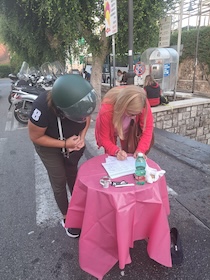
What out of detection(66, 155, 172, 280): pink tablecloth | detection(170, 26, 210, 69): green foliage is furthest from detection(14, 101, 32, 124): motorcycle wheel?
detection(170, 26, 210, 69): green foliage

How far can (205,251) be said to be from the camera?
2176mm

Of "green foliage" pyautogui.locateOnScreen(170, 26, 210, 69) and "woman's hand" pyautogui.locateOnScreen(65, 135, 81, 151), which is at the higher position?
"green foliage" pyautogui.locateOnScreen(170, 26, 210, 69)

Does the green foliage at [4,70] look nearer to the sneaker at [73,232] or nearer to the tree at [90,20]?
the tree at [90,20]

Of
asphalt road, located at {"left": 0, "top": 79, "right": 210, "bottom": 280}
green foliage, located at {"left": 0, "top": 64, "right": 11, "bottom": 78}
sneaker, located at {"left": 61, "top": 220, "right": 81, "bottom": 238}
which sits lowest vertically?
asphalt road, located at {"left": 0, "top": 79, "right": 210, "bottom": 280}

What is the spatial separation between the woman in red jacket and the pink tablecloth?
0.49 metres

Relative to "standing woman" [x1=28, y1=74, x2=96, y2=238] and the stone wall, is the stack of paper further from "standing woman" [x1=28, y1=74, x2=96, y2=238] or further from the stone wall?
the stone wall

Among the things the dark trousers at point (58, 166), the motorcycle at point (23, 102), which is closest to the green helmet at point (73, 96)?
the dark trousers at point (58, 166)

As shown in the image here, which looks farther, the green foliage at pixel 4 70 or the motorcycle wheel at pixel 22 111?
the green foliage at pixel 4 70

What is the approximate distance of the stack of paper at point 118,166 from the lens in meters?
1.93

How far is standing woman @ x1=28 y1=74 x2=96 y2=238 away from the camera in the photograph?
1563 mm

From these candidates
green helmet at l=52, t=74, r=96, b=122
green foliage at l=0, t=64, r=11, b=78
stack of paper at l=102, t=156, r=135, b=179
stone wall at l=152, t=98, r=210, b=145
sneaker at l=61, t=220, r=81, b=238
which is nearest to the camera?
green helmet at l=52, t=74, r=96, b=122

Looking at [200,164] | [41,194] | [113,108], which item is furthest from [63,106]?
[200,164]

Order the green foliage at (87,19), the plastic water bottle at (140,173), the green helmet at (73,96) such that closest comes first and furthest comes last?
the green helmet at (73,96) < the plastic water bottle at (140,173) < the green foliage at (87,19)

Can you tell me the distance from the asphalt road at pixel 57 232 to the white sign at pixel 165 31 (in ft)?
18.5
